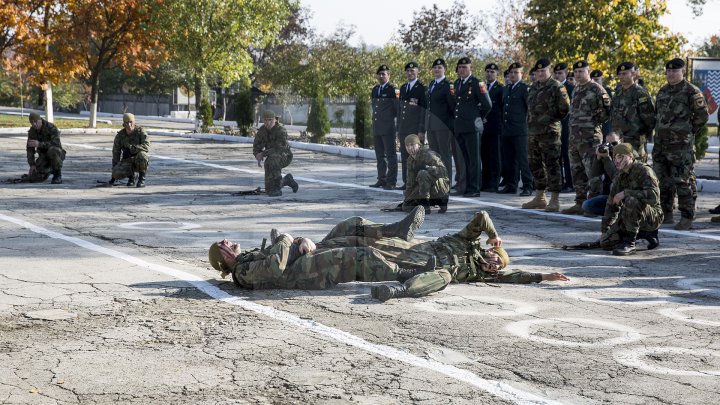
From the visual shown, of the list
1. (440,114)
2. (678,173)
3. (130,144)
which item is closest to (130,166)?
(130,144)

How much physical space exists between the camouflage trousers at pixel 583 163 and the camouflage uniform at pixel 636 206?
9.31ft

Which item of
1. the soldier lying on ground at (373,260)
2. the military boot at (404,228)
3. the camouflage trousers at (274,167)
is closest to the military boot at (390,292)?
the soldier lying on ground at (373,260)

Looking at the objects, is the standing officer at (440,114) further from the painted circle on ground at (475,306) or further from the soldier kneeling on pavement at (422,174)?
the painted circle on ground at (475,306)

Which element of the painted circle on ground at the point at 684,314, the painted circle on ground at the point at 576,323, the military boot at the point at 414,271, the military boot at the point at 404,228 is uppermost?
the military boot at the point at 404,228

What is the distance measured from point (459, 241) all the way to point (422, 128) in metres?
7.96

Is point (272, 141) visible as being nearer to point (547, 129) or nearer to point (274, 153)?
point (274, 153)

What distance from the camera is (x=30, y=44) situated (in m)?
36.2

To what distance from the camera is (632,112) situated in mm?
13359

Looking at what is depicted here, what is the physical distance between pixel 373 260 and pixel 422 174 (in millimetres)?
4773

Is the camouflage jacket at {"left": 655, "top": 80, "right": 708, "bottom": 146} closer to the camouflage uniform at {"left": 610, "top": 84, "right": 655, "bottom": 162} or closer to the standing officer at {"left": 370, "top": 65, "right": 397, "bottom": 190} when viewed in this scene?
the camouflage uniform at {"left": 610, "top": 84, "right": 655, "bottom": 162}

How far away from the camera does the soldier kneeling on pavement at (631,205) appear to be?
10.6 meters

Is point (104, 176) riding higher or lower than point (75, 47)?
lower

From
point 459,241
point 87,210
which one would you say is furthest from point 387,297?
point 87,210

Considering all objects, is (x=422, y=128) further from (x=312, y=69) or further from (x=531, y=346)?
(x=312, y=69)
